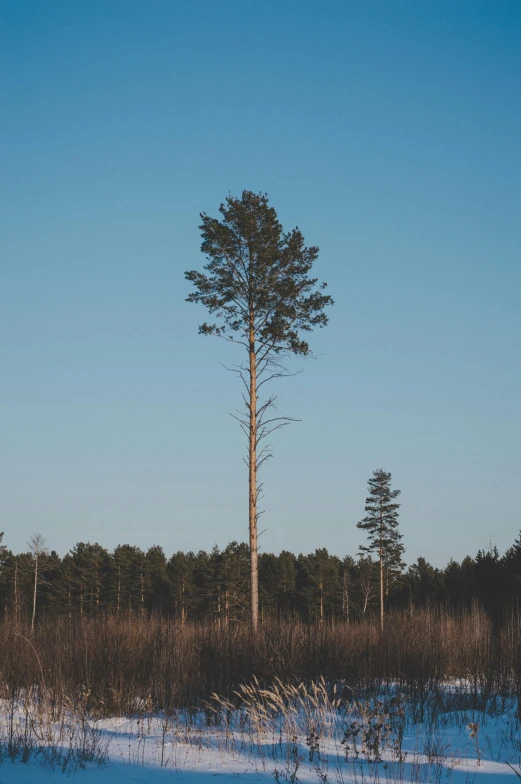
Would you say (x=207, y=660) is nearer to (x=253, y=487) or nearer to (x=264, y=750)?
(x=264, y=750)

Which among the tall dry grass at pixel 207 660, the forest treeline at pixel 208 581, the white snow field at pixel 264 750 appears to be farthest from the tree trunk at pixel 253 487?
the forest treeline at pixel 208 581

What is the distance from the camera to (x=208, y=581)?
5169 cm

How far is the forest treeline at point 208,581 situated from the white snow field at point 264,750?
36.2m

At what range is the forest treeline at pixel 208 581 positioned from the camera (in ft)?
162

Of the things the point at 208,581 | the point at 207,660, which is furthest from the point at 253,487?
the point at 208,581

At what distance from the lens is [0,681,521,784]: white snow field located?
6830 millimetres

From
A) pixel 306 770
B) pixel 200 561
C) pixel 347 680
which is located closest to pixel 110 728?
pixel 306 770

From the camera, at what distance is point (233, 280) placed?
64.9 feet

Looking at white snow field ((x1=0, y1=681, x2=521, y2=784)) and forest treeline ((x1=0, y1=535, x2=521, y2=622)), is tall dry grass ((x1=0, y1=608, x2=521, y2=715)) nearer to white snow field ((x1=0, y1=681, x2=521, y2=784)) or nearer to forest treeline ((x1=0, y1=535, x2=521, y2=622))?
white snow field ((x1=0, y1=681, x2=521, y2=784))

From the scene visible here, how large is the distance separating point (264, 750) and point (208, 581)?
44.9 m

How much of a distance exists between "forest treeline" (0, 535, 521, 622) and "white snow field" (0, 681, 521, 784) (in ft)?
119

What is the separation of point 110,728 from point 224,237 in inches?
532

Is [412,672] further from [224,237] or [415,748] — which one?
[224,237]

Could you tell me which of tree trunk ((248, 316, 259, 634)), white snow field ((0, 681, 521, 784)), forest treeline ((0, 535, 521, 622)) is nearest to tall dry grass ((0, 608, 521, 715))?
white snow field ((0, 681, 521, 784))
